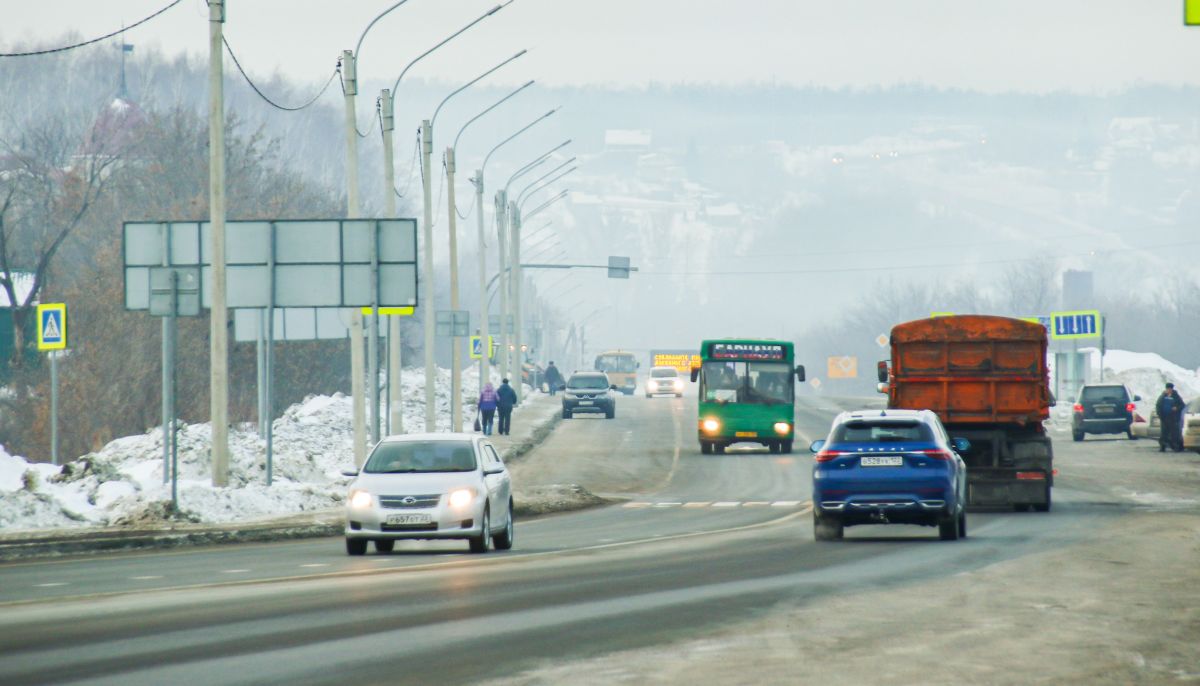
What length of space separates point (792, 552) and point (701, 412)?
29.5 meters

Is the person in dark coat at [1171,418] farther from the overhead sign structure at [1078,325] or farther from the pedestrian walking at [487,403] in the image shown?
the overhead sign structure at [1078,325]

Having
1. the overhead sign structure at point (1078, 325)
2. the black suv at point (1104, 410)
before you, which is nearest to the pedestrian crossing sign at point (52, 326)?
the black suv at point (1104, 410)

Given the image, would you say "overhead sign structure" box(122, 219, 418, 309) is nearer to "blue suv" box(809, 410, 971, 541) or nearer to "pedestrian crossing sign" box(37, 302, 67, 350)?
"pedestrian crossing sign" box(37, 302, 67, 350)

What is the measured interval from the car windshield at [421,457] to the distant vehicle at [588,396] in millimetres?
49932

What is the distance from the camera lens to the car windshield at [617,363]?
115750 mm

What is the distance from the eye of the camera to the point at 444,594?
52.6ft

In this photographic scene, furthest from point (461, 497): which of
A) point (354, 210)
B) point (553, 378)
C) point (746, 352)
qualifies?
point (553, 378)

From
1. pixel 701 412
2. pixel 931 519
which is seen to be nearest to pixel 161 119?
pixel 701 412

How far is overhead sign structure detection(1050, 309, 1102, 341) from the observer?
73.2 metres

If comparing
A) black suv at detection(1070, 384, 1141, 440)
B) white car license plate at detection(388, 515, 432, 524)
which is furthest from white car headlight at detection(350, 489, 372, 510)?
black suv at detection(1070, 384, 1141, 440)

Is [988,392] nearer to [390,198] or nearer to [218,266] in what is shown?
[218,266]

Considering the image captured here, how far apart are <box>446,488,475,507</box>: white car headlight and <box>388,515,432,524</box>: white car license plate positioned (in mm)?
330

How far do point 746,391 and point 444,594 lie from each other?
114 ft

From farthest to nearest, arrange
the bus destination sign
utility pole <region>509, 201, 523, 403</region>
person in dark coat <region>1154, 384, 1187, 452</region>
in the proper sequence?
utility pole <region>509, 201, 523, 403</region>, person in dark coat <region>1154, 384, 1187, 452</region>, the bus destination sign
